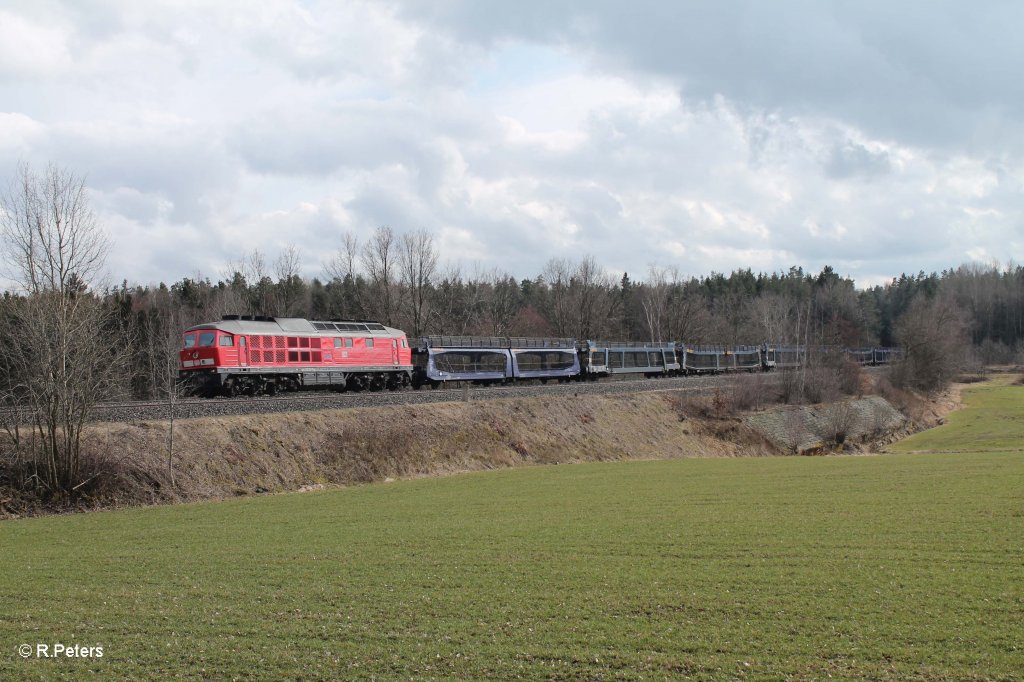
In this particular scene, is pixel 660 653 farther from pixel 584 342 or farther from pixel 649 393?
pixel 584 342

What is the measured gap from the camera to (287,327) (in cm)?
3994

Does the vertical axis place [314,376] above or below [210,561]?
above

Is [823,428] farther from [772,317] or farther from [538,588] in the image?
[772,317]

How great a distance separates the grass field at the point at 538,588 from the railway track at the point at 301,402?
7100 millimetres

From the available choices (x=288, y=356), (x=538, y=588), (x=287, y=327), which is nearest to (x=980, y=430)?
(x=288, y=356)

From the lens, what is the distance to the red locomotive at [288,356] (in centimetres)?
3641

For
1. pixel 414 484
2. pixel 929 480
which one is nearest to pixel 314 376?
pixel 414 484

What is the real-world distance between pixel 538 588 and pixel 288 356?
29010 mm

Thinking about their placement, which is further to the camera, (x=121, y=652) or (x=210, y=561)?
(x=210, y=561)

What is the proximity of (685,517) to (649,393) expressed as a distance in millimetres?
36122

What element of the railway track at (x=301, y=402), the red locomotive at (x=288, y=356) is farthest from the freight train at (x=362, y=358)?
the railway track at (x=301, y=402)

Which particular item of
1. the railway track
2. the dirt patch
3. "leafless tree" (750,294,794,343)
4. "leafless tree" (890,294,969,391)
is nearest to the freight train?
the railway track

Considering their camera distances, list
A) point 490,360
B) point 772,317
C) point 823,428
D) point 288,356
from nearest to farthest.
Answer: point 288,356
point 490,360
point 823,428
point 772,317

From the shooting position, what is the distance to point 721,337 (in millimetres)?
112000
